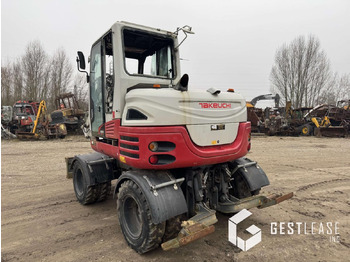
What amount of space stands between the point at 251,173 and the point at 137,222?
1.95 meters

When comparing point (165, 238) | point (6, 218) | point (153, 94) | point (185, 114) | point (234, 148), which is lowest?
point (6, 218)

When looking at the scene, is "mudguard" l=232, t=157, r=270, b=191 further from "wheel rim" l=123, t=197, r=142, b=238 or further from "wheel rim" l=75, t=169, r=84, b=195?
"wheel rim" l=75, t=169, r=84, b=195

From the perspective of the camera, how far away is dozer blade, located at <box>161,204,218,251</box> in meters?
2.52

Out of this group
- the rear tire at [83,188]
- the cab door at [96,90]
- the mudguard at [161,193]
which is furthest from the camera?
the rear tire at [83,188]

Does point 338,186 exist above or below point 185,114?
below

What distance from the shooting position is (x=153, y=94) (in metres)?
2.96

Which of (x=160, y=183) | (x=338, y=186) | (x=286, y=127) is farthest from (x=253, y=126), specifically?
(x=160, y=183)

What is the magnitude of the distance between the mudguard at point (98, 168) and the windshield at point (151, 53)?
171 centimetres

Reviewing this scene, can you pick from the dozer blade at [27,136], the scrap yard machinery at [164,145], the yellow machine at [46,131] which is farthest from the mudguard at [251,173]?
the dozer blade at [27,136]

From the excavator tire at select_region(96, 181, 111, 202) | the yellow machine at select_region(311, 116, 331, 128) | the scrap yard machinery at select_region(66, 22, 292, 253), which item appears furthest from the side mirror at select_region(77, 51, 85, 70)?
the yellow machine at select_region(311, 116, 331, 128)

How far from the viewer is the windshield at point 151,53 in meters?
3.99

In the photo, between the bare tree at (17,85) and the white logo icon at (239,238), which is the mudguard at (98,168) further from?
the bare tree at (17,85)

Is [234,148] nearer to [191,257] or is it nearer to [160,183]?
[160,183]

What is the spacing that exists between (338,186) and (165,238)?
15.8ft
